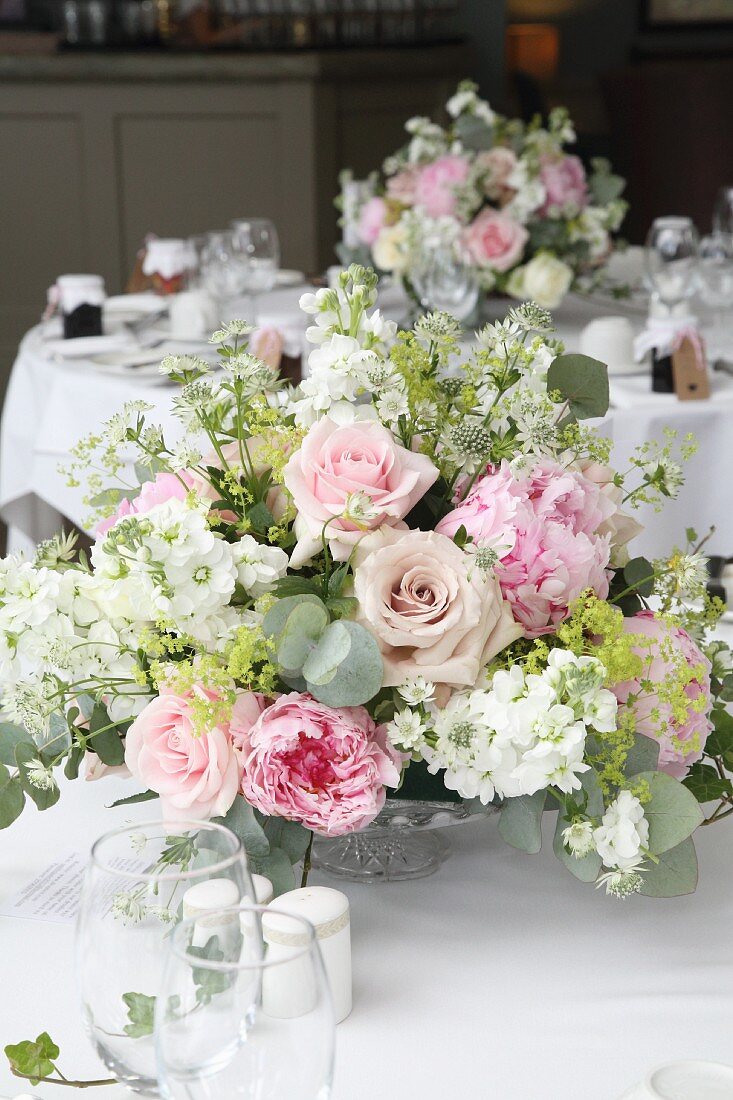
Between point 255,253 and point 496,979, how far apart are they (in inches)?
83.6

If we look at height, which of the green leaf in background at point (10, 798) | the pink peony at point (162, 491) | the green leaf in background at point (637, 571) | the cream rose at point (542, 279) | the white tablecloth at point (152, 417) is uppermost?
the pink peony at point (162, 491)

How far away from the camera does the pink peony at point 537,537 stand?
86 centimetres

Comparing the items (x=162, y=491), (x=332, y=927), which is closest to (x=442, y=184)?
→ (x=162, y=491)

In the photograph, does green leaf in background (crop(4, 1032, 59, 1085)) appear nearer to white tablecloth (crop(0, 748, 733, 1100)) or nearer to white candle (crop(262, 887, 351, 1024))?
white tablecloth (crop(0, 748, 733, 1100))

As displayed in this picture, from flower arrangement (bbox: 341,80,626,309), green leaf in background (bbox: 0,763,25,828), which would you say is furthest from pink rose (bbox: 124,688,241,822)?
flower arrangement (bbox: 341,80,626,309)

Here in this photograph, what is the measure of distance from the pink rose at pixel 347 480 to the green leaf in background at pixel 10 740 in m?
0.22

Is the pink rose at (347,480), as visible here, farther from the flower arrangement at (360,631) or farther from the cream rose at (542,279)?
the cream rose at (542,279)

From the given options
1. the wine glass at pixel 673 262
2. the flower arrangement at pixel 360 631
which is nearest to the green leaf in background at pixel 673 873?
the flower arrangement at pixel 360 631

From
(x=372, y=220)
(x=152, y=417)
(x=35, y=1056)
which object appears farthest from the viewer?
(x=372, y=220)

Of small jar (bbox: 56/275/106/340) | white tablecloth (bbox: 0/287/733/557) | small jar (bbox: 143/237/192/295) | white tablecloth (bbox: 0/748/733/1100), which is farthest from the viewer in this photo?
small jar (bbox: 143/237/192/295)

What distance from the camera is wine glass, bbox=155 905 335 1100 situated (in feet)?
1.84

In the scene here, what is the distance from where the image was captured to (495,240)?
2723 mm

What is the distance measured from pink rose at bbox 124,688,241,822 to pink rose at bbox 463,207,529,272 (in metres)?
1.99

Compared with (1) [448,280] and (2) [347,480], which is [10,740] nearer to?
(2) [347,480]
